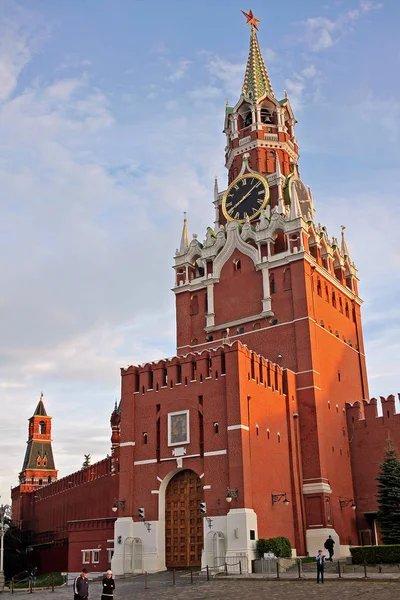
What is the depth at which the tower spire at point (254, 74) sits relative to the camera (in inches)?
2356

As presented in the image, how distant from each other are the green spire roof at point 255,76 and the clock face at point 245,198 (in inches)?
340

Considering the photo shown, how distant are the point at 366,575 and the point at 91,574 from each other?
21.4 m

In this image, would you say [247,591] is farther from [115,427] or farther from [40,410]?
[40,410]

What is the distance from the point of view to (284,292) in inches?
1865

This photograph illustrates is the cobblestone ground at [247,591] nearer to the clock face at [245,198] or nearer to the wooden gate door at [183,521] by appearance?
the wooden gate door at [183,521]

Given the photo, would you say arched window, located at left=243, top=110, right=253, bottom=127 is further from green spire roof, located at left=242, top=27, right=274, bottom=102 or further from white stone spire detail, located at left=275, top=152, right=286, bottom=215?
white stone spire detail, located at left=275, top=152, right=286, bottom=215

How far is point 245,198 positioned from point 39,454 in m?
58.5

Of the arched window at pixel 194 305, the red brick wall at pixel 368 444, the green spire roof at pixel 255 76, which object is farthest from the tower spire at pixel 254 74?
the red brick wall at pixel 368 444

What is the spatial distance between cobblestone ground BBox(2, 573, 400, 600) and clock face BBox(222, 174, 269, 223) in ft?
94.1

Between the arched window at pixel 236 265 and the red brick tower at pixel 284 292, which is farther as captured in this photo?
the arched window at pixel 236 265

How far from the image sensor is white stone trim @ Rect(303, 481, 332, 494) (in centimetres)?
4206

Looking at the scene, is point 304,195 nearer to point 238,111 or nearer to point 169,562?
point 238,111

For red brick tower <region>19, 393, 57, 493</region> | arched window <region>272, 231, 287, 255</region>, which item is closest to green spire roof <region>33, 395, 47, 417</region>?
red brick tower <region>19, 393, 57, 493</region>

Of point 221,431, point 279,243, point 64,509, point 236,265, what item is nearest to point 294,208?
point 279,243
